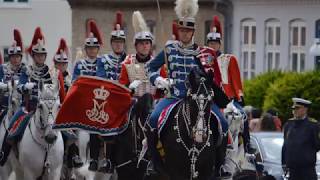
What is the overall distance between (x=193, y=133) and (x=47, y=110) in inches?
142

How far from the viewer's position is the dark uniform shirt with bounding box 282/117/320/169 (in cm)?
2019

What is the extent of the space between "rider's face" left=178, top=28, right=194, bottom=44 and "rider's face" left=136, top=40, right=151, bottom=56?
2.45 m

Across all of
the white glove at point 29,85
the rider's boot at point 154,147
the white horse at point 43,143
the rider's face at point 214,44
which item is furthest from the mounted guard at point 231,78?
the rider's boot at point 154,147

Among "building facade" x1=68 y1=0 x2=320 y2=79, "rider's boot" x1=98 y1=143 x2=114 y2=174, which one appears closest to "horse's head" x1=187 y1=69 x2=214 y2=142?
"rider's boot" x1=98 y1=143 x2=114 y2=174

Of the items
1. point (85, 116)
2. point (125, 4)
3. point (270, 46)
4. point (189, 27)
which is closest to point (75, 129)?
point (85, 116)

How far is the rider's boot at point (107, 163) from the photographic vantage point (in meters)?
17.9

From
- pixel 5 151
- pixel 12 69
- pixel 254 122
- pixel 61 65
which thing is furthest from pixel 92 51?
pixel 254 122

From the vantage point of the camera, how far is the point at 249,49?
49.2 meters

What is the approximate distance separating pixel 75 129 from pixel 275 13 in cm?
3095

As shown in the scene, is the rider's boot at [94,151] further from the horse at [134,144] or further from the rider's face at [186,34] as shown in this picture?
the rider's face at [186,34]

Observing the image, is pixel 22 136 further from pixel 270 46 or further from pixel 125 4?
pixel 125 4

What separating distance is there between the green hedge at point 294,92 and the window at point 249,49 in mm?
15144

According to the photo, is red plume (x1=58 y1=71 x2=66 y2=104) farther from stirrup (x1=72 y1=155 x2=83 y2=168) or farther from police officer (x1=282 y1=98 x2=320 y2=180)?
police officer (x1=282 y1=98 x2=320 y2=180)

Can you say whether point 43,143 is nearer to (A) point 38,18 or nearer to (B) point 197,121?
(B) point 197,121
